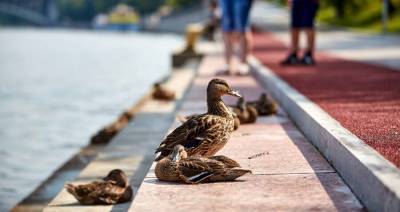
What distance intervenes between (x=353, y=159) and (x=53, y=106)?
29.1 m

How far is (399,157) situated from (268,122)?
4305 millimetres

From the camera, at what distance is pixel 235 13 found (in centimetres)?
1711

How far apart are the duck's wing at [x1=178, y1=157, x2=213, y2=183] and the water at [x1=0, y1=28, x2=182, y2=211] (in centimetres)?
714

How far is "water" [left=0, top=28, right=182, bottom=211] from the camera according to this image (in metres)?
19.7

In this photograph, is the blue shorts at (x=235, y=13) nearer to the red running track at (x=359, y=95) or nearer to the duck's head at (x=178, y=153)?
the red running track at (x=359, y=95)

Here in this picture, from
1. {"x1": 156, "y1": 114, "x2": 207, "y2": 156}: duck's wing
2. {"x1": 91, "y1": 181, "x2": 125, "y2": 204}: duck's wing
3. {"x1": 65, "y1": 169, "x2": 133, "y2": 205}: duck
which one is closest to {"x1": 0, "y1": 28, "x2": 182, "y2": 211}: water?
{"x1": 65, "y1": 169, "x2": 133, "y2": 205}: duck

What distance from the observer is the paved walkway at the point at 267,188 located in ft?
22.9

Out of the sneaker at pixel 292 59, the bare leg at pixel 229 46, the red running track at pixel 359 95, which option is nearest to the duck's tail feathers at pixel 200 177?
the red running track at pixel 359 95

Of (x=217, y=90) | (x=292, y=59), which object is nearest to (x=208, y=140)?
(x=217, y=90)

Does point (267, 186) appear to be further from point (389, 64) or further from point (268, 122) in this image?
point (389, 64)

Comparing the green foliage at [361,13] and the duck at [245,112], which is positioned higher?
the duck at [245,112]

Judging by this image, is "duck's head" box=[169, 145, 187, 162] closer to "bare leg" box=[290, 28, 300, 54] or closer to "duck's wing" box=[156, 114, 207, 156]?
"duck's wing" box=[156, 114, 207, 156]

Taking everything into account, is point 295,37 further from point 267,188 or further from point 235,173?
point 267,188

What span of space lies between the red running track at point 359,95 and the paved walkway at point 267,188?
1.46ft
